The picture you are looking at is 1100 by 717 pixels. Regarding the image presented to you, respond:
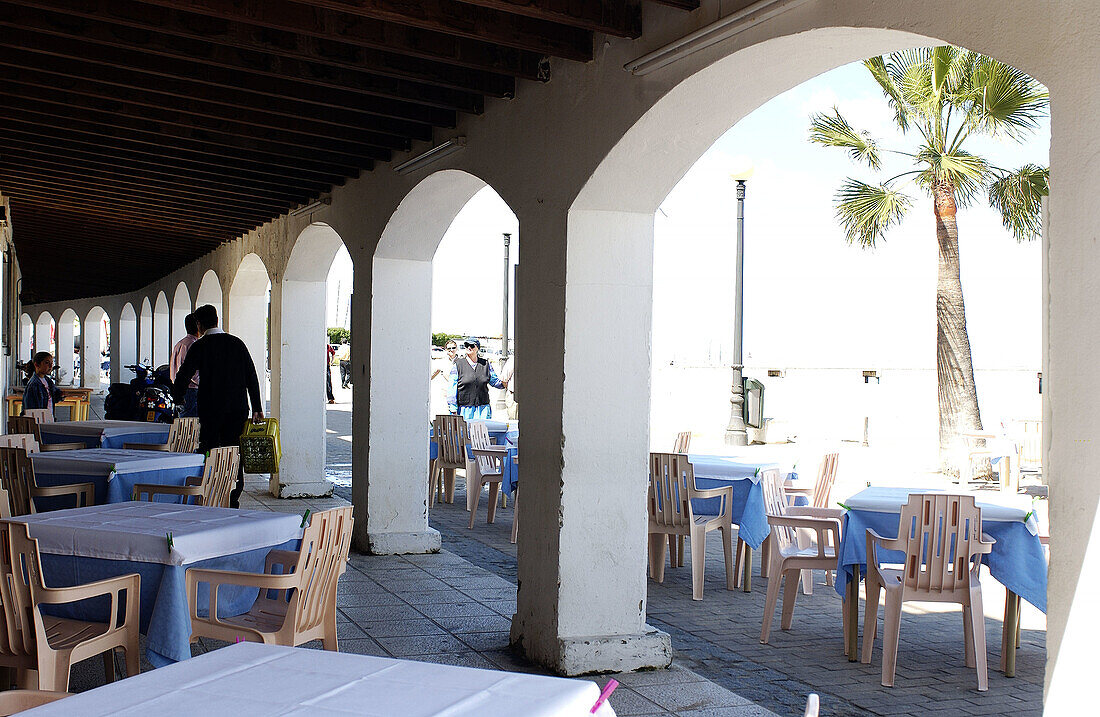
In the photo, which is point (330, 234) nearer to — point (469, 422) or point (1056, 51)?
point (469, 422)

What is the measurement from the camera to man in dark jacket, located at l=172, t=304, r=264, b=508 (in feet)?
23.5

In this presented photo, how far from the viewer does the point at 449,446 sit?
952cm

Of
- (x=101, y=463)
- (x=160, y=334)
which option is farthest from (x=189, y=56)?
(x=160, y=334)

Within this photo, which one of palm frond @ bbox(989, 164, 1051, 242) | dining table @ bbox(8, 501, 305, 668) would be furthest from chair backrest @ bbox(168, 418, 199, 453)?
palm frond @ bbox(989, 164, 1051, 242)

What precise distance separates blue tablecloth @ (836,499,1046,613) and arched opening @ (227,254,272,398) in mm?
9243

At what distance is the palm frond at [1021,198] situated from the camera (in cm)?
1250

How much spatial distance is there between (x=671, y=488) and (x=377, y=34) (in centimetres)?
338

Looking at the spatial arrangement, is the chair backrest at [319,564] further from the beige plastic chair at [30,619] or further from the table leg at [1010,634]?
the table leg at [1010,634]

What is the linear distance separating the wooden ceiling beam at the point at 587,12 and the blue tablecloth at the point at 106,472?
3.39m

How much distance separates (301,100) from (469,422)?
14.4 feet

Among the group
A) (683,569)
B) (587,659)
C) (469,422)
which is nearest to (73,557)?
(587,659)

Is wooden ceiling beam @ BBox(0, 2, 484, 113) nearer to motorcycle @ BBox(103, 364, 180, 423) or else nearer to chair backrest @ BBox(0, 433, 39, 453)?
chair backrest @ BBox(0, 433, 39, 453)

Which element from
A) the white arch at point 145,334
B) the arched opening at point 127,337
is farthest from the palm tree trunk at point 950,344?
the arched opening at point 127,337

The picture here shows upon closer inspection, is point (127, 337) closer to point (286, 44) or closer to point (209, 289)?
point (209, 289)
